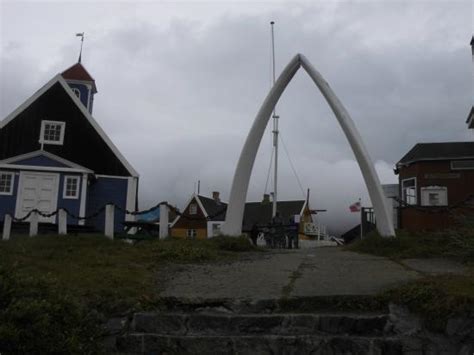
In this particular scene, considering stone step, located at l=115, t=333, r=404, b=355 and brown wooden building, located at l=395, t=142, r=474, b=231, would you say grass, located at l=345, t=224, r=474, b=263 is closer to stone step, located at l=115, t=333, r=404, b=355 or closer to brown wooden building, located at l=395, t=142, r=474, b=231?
stone step, located at l=115, t=333, r=404, b=355

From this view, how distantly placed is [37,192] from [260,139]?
10.4 meters

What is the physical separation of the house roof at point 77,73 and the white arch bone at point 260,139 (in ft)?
49.7

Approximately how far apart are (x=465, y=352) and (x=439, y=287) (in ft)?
3.54

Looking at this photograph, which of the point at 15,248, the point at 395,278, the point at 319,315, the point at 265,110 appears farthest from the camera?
the point at 265,110

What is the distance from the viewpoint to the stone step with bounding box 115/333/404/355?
21.0 ft

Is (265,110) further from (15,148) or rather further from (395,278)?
(15,148)

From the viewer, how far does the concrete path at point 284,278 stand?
7996mm

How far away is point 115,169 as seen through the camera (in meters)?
23.1

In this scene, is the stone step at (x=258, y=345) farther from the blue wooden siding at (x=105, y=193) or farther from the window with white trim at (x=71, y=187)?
the blue wooden siding at (x=105, y=193)

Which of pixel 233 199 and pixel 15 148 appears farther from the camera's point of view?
pixel 15 148

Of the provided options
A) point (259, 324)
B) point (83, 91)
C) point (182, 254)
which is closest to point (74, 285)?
point (259, 324)

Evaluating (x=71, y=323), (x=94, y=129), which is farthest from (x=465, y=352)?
(x=94, y=129)

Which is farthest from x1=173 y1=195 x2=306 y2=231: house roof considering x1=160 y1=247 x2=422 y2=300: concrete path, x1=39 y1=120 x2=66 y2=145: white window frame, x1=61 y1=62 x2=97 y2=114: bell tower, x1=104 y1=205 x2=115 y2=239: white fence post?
x1=160 y1=247 x2=422 y2=300: concrete path

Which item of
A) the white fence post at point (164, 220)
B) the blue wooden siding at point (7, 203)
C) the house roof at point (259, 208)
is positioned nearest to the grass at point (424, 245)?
the white fence post at point (164, 220)
